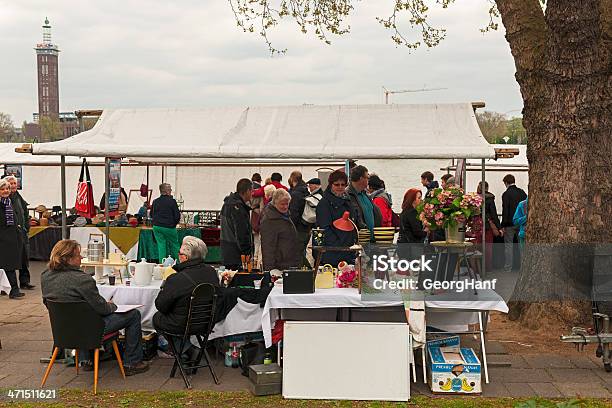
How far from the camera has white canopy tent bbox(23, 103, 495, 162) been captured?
674 cm

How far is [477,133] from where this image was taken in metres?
7.03

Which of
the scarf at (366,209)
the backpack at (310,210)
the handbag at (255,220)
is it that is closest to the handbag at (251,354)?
the scarf at (366,209)

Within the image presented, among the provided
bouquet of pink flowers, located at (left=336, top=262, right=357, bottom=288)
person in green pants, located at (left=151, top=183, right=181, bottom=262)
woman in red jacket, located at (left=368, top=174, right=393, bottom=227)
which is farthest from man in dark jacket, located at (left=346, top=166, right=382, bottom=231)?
person in green pants, located at (left=151, top=183, right=181, bottom=262)

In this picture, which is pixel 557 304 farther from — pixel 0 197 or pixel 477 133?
pixel 0 197

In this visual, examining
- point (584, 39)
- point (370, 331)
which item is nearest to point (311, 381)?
point (370, 331)

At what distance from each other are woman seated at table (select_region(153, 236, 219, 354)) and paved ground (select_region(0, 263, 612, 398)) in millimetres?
470

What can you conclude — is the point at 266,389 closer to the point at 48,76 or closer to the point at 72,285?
the point at 72,285

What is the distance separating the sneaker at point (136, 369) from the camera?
5.69 m

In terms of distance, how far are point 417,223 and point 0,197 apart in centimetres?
484

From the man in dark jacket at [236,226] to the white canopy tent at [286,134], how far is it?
2.62ft

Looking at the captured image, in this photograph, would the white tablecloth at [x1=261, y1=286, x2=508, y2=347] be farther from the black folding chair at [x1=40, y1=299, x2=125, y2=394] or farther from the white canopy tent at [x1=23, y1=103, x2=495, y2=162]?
the white canopy tent at [x1=23, y1=103, x2=495, y2=162]

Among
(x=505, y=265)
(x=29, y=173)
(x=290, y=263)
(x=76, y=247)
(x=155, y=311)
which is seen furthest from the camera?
(x=29, y=173)

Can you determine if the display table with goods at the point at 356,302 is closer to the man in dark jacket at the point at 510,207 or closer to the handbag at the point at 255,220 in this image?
the handbag at the point at 255,220

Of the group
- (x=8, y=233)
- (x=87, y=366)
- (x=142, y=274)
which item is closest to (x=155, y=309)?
(x=142, y=274)
